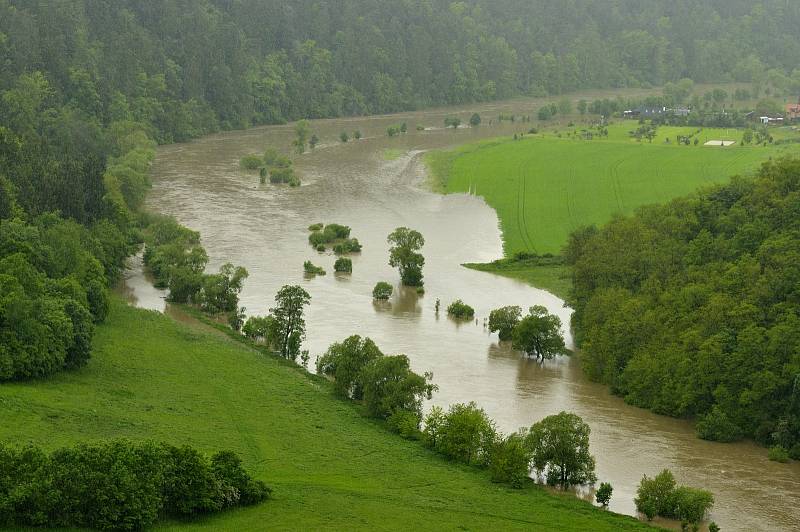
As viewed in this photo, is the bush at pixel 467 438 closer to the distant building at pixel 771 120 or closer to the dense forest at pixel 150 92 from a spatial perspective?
the dense forest at pixel 150 92

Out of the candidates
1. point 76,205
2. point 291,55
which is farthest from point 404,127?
point 76,205

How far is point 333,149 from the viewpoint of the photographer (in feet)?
427

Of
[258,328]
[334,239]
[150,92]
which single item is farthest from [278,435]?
[150,92]

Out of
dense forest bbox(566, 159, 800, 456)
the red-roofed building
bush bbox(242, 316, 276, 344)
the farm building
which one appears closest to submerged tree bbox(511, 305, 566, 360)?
dense forest bbox(566, 159, 800, 456)

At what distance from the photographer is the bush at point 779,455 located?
48891 mm

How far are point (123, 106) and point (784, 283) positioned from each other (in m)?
90.7

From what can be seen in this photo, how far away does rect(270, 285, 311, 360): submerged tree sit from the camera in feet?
198

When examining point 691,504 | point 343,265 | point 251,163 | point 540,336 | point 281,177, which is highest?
point 251,163

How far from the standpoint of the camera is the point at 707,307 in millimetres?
→ 57031

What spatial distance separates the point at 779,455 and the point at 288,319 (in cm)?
2545

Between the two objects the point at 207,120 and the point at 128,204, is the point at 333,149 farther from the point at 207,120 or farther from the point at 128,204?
the point at 128,204

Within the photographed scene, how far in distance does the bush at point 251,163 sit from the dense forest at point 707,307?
50055 mm

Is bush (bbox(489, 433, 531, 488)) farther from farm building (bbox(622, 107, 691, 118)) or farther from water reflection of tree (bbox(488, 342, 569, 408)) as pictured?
farm building (bbox(622, 107, 691, 118))

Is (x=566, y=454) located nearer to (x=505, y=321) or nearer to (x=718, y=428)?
(x=718, y=428)
